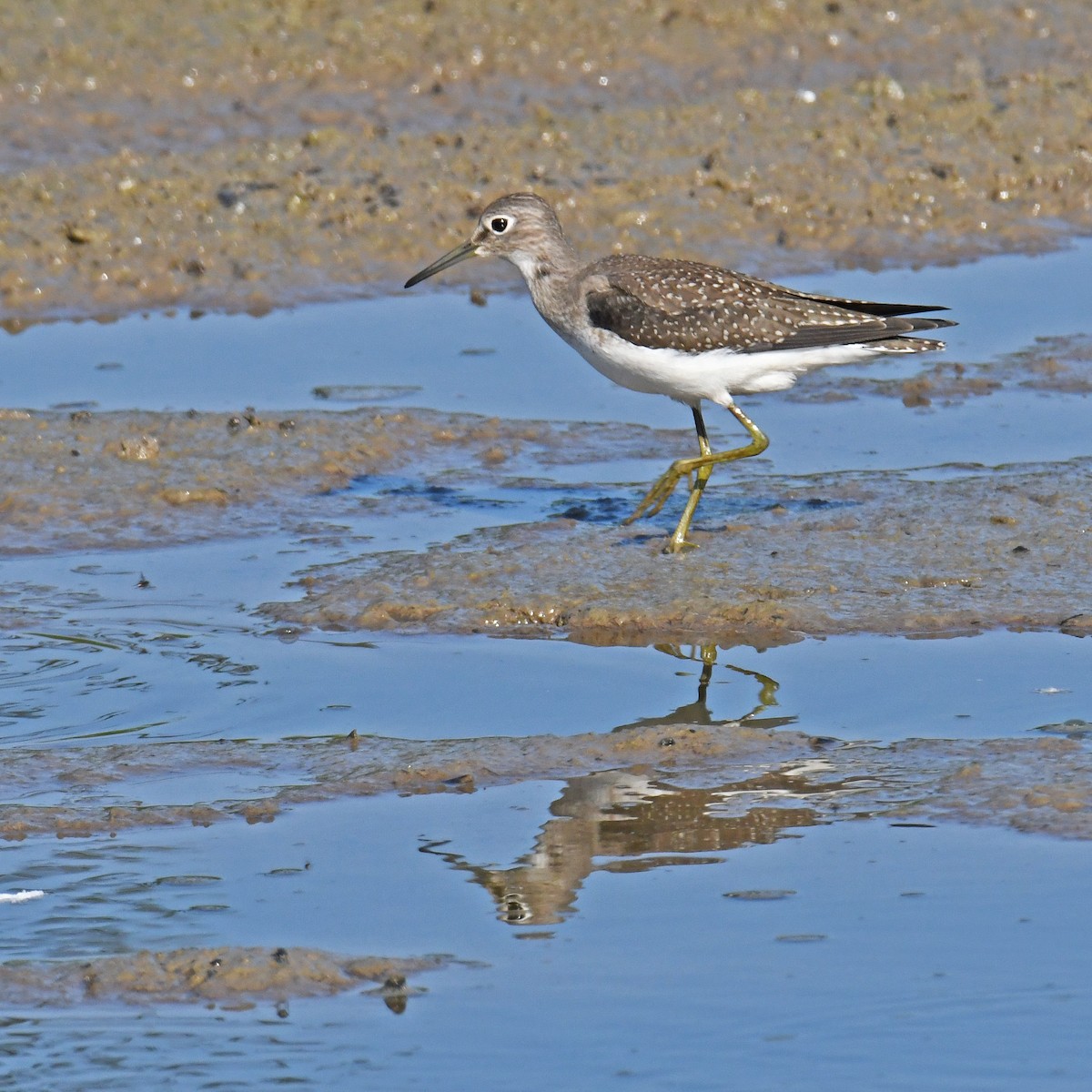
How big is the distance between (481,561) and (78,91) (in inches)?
317

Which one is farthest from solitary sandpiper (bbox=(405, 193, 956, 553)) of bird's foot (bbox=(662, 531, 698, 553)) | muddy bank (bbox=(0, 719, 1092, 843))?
muddy bank (bbox=(0, 719, 1092, 843))

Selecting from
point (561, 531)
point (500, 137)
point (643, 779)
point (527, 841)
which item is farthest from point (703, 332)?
point (500, 137)

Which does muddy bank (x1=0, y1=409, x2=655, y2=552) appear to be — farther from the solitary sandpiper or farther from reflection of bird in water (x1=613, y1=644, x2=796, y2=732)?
reflection of bird in water (x1=613, y1=644, x2=796, y2=732)

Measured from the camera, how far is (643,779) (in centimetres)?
637

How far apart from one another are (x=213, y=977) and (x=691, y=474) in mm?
4668

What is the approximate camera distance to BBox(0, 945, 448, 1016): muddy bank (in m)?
5.00

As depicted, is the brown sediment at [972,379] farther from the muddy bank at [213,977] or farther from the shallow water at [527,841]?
the muddy bank at [213,977]

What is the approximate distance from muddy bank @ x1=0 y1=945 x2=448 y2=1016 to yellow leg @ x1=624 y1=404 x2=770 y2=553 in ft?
12.5

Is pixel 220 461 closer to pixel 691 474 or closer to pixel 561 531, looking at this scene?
pixel 561 531

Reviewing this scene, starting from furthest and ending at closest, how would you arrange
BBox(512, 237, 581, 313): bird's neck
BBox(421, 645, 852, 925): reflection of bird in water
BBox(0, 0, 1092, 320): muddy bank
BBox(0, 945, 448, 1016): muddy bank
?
BBox(0, 0, 1092, 320): muddy bank
BBox(512, 237, 581, 313): bird's neck
BBox(421, 645, 852, 925): reflection of bird in water
BBox(0, 945, 448, 1016): muddy bank

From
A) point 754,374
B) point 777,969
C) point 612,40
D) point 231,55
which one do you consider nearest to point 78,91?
point 231,55

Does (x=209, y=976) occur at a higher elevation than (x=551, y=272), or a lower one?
lower

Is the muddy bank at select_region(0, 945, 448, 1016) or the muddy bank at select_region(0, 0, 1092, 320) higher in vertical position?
the muddy bank at select_region(0, 0, 1092, 320)

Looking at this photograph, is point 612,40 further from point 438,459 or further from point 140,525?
point 140,525
